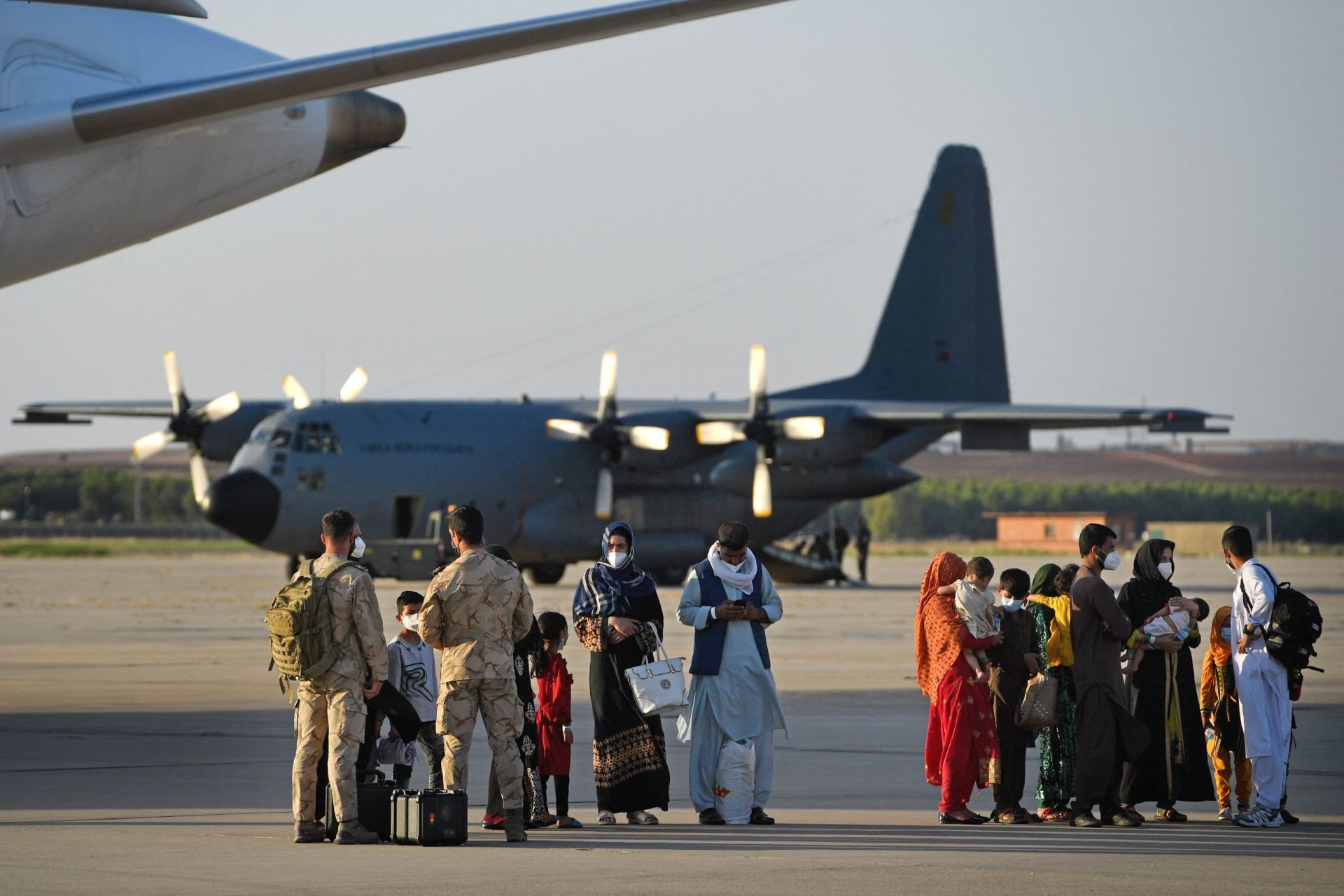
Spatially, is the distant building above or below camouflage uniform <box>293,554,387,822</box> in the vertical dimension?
above

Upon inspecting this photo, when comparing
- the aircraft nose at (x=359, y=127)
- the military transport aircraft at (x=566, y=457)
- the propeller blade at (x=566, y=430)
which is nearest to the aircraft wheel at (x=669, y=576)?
the military transport aircraft at (x=566, y=457)

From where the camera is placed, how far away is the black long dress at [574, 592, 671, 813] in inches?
341

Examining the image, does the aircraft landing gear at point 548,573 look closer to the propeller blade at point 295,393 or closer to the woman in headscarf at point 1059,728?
the propeller blade at point 295,393

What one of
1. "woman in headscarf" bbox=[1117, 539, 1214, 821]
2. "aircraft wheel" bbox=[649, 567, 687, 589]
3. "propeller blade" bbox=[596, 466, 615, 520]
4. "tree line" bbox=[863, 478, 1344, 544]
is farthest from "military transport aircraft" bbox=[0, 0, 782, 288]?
"tree line" bbox=[863, 478, 1344, 544]

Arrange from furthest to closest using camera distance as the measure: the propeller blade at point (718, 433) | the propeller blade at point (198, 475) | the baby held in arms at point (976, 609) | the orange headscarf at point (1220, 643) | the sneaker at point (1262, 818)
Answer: the propeller blade at point (718, 433)
the propeller blade at point (198, 475)
the orange headscarf at point (1220, 643)
the baby held in arms at point (976, 609)
the sneaker at point (1262, 818)

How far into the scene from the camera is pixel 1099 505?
104 m

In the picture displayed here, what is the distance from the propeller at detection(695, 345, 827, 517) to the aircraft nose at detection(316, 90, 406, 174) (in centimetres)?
2095

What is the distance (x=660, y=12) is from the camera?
25.5 feet

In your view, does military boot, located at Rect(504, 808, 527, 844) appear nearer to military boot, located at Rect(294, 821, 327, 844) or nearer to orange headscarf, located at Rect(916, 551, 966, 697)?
military boot, located at Rect(294, 821, 327, 844)

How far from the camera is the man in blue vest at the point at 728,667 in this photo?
8.84m

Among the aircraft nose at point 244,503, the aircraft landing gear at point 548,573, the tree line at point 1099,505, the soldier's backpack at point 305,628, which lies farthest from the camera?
the tree line at point 1099,505

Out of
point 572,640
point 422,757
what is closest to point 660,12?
point 422,757

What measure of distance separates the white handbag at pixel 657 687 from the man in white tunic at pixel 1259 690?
104 inches

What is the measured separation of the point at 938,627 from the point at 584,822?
6.36 feet
